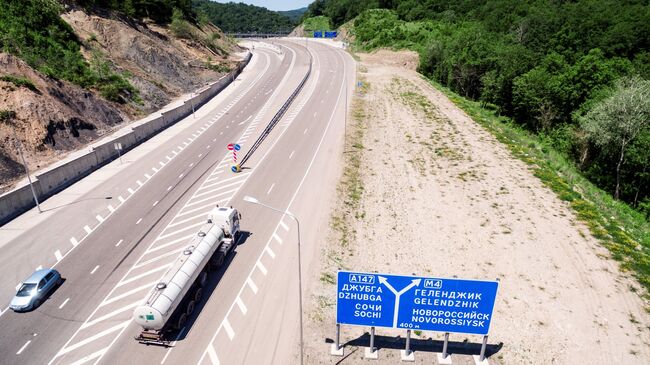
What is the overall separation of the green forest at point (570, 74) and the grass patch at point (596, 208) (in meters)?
5.23

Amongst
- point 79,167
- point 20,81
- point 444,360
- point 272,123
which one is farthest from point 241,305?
point 20,81

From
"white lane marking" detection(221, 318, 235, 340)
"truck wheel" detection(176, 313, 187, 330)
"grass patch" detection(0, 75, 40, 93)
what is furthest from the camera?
"grass patch" detection(0, 75, 40, 93)

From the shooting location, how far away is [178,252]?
3023cm

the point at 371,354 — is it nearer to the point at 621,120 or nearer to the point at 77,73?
the point at 621,120

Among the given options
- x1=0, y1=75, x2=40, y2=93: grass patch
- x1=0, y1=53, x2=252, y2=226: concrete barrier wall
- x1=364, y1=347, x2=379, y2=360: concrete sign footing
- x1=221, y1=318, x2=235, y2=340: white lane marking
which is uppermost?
x1=0, y1=75, x2=40, y2=93: grass patch

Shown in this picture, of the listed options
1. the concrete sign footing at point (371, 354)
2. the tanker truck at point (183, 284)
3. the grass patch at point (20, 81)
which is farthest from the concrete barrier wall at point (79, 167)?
the concrete sign footing at point (371, 354)

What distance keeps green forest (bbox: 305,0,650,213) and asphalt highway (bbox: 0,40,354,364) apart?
111 ft

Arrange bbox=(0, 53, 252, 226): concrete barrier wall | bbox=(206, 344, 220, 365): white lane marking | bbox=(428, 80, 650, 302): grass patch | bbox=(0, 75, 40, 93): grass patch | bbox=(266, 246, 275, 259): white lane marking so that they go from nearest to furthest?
bbox=(206, 344, 220, 365): white lane marking → bbox=(266, 246, 275, 259): white lane marking → bbox=(428, 80, 650, 302): grass patch → bbox=(0, 53, 252, 226): concrete barrier wall → bbox=(0, 75, 40, 93): grass patch

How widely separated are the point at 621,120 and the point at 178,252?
162 feet

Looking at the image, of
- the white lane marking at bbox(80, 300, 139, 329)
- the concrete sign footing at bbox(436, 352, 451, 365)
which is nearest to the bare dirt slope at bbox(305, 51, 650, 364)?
the concrete sign footing at bbox(436, 352, 451, 365)

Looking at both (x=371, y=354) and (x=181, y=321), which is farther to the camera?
(x=181, y=321)

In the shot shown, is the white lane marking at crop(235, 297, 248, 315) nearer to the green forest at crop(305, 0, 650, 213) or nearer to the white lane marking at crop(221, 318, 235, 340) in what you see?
the white lane marking at crop(221, 318, 235, 340)

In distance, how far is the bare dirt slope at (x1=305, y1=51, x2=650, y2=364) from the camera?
23.2m

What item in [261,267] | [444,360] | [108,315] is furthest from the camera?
[261,267]
